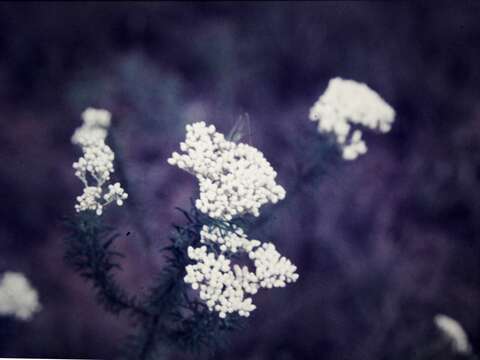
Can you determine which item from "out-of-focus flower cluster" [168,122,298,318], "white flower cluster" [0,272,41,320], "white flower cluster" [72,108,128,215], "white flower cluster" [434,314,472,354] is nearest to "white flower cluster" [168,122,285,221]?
"out-of-focus flower cluster" [168,122,298,318]

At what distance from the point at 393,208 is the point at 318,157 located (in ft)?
2.92

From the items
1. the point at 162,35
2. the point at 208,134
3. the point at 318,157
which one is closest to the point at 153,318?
the point at 208,134

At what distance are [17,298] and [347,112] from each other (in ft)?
3.98

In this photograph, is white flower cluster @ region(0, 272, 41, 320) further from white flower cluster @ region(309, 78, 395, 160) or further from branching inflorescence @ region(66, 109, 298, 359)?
white flower cluster @ region(309, 78, 395, 160)

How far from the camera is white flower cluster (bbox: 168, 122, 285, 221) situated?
1069mm

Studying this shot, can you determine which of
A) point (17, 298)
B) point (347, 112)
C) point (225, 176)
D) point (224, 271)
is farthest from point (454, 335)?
point (17, 298)

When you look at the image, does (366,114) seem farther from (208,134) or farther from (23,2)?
(23,2)

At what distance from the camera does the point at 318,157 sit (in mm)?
1563

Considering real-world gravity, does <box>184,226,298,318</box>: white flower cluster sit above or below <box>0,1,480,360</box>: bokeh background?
below

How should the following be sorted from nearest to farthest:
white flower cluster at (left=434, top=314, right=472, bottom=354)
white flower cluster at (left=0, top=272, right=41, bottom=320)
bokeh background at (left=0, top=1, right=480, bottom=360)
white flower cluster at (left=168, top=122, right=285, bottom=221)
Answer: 1. white flower cluster at (left=168, top=122, right=285, bottom=221)
2. white flower cluster at (left=0, top=272, right=41, bottom=320)
3. white flower cluster at (left=434, top=314, right=472, bottom=354)
4. bokeh background at (left=0, top=1, right=480, bottom=360)

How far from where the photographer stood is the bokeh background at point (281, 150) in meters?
1.79

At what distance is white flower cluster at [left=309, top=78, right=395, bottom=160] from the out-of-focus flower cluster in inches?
17.8

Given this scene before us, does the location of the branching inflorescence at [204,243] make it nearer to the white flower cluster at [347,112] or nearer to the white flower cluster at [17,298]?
the white flower cluster at [17,298]

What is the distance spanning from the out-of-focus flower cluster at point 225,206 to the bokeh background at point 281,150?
1.53ft
